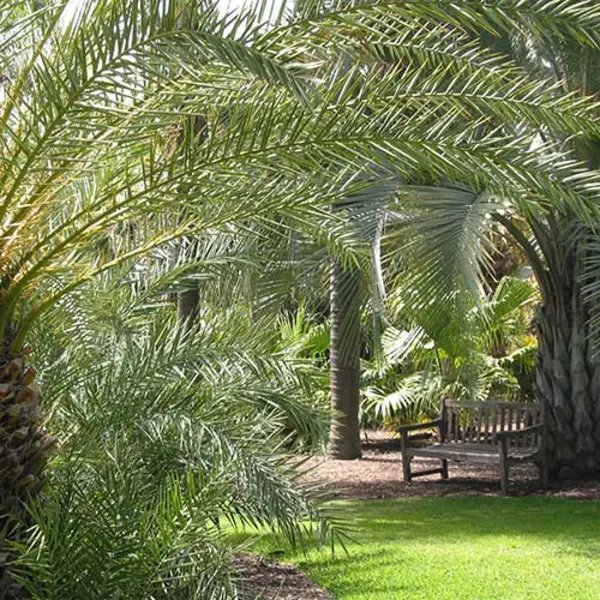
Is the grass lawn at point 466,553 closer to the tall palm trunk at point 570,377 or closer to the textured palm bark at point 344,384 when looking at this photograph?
the tall palm trunk at point 570,377

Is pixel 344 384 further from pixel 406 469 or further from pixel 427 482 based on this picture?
pixel 427 482

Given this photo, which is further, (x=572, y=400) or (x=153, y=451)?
(x=572, y=400)

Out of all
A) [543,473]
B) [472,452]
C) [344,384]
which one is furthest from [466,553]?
[344,384]

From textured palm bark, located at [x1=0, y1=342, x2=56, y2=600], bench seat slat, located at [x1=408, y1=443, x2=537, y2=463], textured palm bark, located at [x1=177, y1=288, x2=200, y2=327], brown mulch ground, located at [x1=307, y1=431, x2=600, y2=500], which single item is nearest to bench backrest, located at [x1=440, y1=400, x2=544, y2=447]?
bench seat slat, located at [x1=408, y1=443, x2=537, y2=463]

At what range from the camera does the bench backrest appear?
36.5 feet

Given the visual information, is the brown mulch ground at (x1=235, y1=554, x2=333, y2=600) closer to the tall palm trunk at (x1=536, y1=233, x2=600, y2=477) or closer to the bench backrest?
the bench backrest

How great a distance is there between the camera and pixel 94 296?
6.57 metres

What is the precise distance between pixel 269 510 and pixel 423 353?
10810 mm

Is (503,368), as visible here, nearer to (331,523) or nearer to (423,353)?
(423,353)

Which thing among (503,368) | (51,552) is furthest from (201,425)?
(503,368)

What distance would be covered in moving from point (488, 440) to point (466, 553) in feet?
12.4

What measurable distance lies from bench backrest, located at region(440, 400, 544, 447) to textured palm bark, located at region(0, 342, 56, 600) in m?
6.77

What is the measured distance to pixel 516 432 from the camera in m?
10.5

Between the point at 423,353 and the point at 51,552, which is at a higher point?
the point at 423,353
